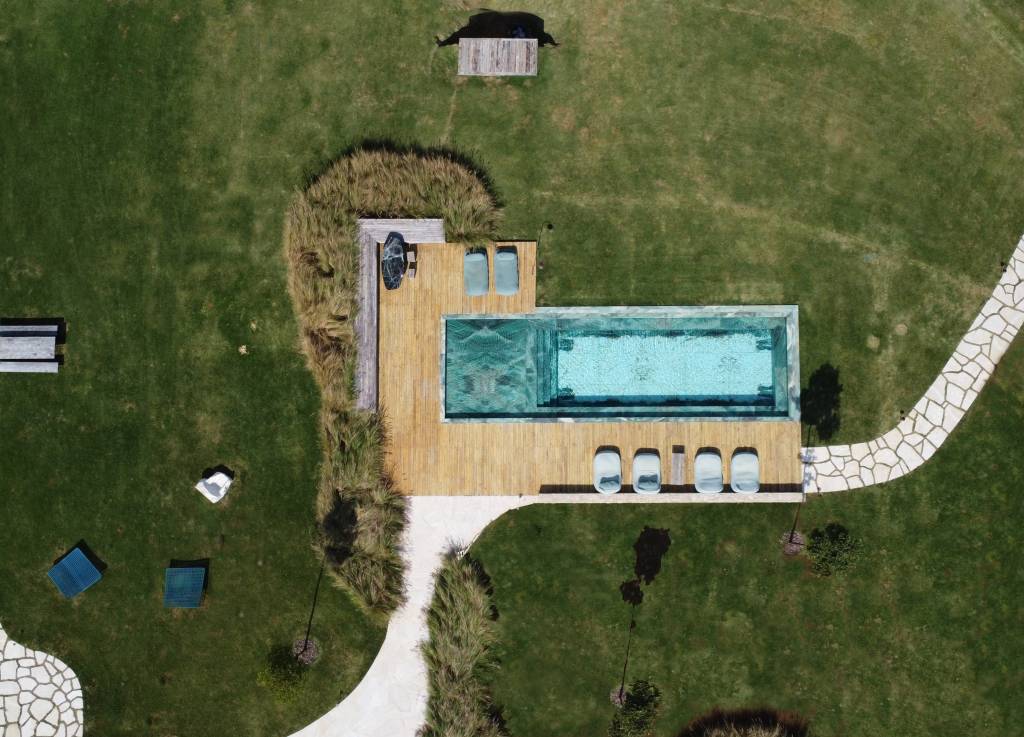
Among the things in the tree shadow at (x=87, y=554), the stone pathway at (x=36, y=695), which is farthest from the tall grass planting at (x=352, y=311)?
the stone pathway at (x=36, y=695)

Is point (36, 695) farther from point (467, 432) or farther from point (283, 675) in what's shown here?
point (467, 432)

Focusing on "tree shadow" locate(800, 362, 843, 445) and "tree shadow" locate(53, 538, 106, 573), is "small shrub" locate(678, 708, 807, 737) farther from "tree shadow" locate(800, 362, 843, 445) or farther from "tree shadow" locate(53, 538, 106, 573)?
"tree shadow" locate(53, 538, 106, 573)

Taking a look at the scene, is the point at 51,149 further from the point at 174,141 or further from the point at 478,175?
the point at 478,175

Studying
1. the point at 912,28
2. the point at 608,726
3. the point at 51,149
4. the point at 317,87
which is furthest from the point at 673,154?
the point at 51,149

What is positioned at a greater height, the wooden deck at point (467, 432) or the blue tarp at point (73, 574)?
the wooden deck at point (467, 432)

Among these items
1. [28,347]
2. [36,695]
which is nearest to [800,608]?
[36,695]

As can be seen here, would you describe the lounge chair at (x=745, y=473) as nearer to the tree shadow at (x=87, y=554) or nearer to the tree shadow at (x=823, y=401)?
the tree shadow at (x=823, y=401)
